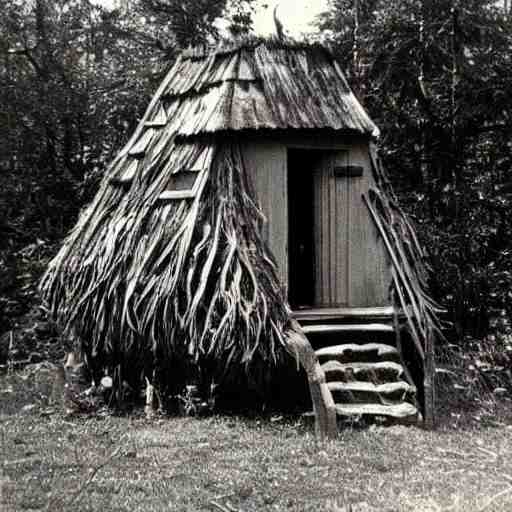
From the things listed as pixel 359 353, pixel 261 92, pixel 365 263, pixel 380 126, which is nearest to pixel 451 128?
pixel 380 126

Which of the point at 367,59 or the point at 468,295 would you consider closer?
the point at 468,295

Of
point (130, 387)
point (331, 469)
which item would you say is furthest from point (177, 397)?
point (331, 469)

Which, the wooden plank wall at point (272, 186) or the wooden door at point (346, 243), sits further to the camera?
the wooden door at point (346, 243)

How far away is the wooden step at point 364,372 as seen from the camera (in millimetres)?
10031

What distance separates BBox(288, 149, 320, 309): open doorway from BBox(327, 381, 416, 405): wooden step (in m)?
2.37

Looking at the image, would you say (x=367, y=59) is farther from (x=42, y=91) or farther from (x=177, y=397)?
(x=177, y=397)

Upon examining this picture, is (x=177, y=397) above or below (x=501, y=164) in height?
below

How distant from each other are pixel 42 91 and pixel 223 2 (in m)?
4.29

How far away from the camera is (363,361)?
1038cm

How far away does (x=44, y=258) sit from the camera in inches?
626

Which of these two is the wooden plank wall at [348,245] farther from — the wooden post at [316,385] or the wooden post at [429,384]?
the wooden post at [316,385]

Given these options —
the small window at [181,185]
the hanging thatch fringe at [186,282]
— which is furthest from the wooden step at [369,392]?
the small window at [181,185]

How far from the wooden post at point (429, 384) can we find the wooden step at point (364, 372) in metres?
0.29

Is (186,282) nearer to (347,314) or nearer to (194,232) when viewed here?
(194,232)
